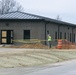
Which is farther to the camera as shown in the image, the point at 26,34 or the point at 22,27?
the point at 22,27

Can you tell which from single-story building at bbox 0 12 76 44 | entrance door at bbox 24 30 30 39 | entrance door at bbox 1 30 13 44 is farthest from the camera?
entrance door at bbox 1 30 13 44

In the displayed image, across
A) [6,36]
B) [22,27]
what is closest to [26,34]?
[22,27]

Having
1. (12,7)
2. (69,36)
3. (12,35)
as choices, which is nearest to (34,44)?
(12,35)

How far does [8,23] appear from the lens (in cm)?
4788

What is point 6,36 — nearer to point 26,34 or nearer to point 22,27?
point 22,27

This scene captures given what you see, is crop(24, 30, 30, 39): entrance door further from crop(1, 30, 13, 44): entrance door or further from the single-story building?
crop(1, 30, 13, 44): entrance door

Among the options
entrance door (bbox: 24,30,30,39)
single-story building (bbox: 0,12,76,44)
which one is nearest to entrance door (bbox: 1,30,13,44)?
single-story building (bbox: 0,12,76,44)

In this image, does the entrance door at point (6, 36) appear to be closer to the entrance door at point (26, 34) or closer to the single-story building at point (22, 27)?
the single-story building at point (22, 27)

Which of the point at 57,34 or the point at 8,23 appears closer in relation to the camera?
the point at 8,23

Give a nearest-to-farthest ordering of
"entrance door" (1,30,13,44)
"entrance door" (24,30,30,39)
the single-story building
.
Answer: the single-story building, "entrance door" (24,30,30,39), "entrance door" (1,30,13,44)

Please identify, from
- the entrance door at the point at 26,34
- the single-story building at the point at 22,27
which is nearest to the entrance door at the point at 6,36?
the single-story building at the point at 22,27

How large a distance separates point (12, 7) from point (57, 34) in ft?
148

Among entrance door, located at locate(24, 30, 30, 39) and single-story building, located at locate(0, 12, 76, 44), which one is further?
entrance door, located at locate(24, 30, 30, 39)

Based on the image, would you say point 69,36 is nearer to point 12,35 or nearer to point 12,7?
point 12,35
